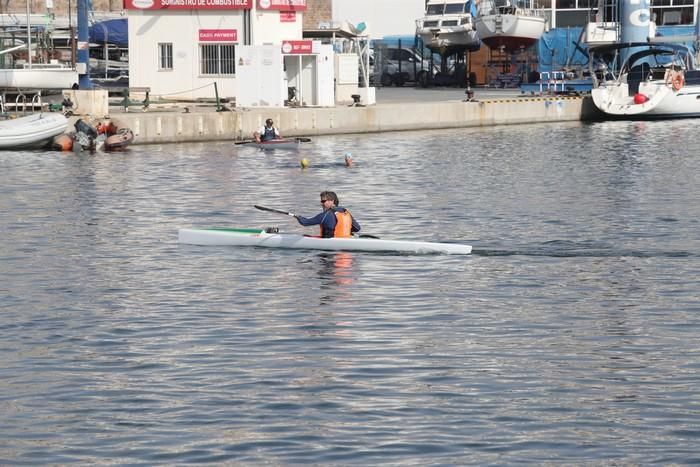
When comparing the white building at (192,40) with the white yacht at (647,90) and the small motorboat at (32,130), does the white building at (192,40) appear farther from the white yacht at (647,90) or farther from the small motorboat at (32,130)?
the white yacht at (647,90)

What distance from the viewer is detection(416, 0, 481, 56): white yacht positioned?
78250mm

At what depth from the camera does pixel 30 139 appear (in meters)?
46.9

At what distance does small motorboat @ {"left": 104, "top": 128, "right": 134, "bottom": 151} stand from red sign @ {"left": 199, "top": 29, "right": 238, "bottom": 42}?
37.5ft

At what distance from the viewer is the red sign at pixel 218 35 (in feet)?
192

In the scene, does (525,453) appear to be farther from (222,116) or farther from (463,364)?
(222,116)

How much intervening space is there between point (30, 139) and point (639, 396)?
34603 mm

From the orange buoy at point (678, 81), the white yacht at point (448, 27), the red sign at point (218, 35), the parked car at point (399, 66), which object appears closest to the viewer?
the red sign at point (218, 35)

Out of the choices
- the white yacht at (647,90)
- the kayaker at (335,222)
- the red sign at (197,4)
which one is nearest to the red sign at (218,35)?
the red sign at (197,4)

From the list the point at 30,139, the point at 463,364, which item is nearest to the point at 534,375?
the point at 463,364

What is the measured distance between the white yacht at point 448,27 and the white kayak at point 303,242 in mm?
52686

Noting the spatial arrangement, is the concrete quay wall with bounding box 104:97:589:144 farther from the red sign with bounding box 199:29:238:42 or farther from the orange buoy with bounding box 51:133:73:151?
the red sign with bounding box 199:29:238:42

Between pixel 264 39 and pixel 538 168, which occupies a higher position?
pixel 264 39

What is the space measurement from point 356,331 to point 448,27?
200ft

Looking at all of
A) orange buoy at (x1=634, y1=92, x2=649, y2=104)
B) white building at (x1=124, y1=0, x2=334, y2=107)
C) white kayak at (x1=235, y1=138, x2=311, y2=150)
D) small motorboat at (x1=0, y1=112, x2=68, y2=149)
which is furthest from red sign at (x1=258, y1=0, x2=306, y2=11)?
orange buoy at (x1=634, y1=92, x2=649, y2=104)
